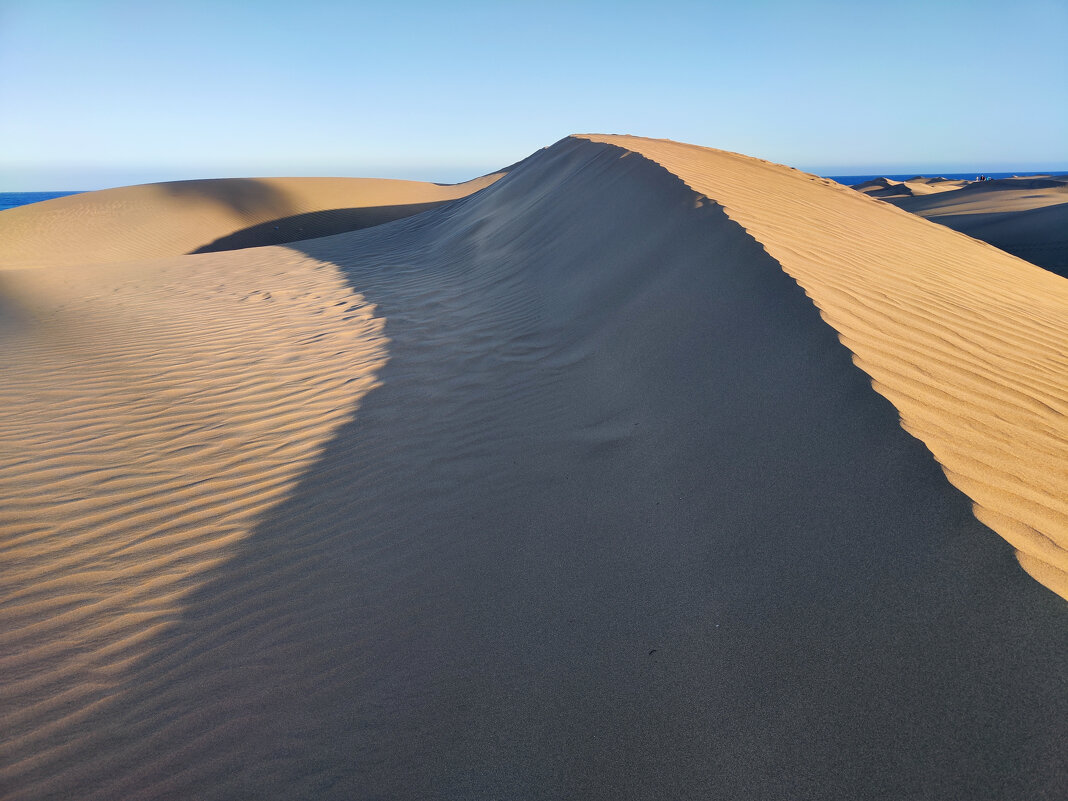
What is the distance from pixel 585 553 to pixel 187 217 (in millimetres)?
25943

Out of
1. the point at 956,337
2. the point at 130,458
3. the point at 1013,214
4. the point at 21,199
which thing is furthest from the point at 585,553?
the point at 21,199

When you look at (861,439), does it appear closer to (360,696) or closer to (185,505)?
(360,696)

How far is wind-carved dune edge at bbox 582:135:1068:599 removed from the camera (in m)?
2.39

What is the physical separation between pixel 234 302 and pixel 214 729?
7.40m

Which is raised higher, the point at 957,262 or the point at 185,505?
the point at 957,262

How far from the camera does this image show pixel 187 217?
23609mm

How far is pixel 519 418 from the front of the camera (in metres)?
4.11

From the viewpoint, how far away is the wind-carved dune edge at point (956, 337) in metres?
2.39

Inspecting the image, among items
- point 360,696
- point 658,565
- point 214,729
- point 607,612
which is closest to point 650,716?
point 607,612

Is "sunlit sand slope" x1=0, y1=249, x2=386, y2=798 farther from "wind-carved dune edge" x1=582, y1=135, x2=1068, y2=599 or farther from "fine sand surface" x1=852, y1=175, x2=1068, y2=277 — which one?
"fine sand surface" x1=852, y1=175, x2=1068, y2=277

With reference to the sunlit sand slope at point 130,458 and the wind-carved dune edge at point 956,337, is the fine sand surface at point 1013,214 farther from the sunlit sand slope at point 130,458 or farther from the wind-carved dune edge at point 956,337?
the sunlit sand slope at point 130,458

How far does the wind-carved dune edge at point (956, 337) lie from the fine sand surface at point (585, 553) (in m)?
0.03

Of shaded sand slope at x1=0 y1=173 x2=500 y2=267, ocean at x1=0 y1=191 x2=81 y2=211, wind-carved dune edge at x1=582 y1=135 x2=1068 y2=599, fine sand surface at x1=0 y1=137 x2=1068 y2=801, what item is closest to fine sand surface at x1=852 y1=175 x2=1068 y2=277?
wind-carved dune edge at x1=582 y1=135 x2=1068 y2=599

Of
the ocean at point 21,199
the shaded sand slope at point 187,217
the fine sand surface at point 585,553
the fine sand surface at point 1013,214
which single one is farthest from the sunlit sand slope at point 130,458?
the ocean at point 21,199
